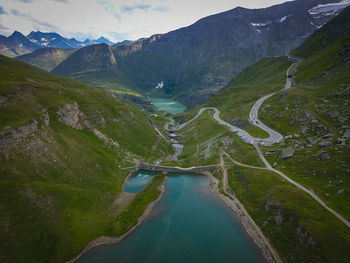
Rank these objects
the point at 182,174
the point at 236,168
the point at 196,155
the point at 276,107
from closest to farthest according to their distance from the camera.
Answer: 1. the point at 236,168
2. the point at 182,174
3. the point at 196,155
4. the point at 276,107

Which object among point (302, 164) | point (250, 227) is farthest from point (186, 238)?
point (302, 164)

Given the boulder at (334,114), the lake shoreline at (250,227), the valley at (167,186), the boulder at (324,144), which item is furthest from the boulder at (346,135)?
the lake shoreline at (250,227)

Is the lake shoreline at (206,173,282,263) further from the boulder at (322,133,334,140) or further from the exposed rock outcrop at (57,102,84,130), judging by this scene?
the exposed rock outcrop at (57,102,84,130)

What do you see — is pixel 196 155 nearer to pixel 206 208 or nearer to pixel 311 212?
pixel 206 208

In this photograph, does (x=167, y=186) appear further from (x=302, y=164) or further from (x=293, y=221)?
(x=302, y=164)

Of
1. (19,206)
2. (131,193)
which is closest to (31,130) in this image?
(19,206)

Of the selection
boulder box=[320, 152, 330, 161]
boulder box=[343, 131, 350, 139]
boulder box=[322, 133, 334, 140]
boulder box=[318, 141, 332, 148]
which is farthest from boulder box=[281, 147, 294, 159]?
boulder box=[343, 131, 350, 139]

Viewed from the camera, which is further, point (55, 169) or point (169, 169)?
point (169, 169)
